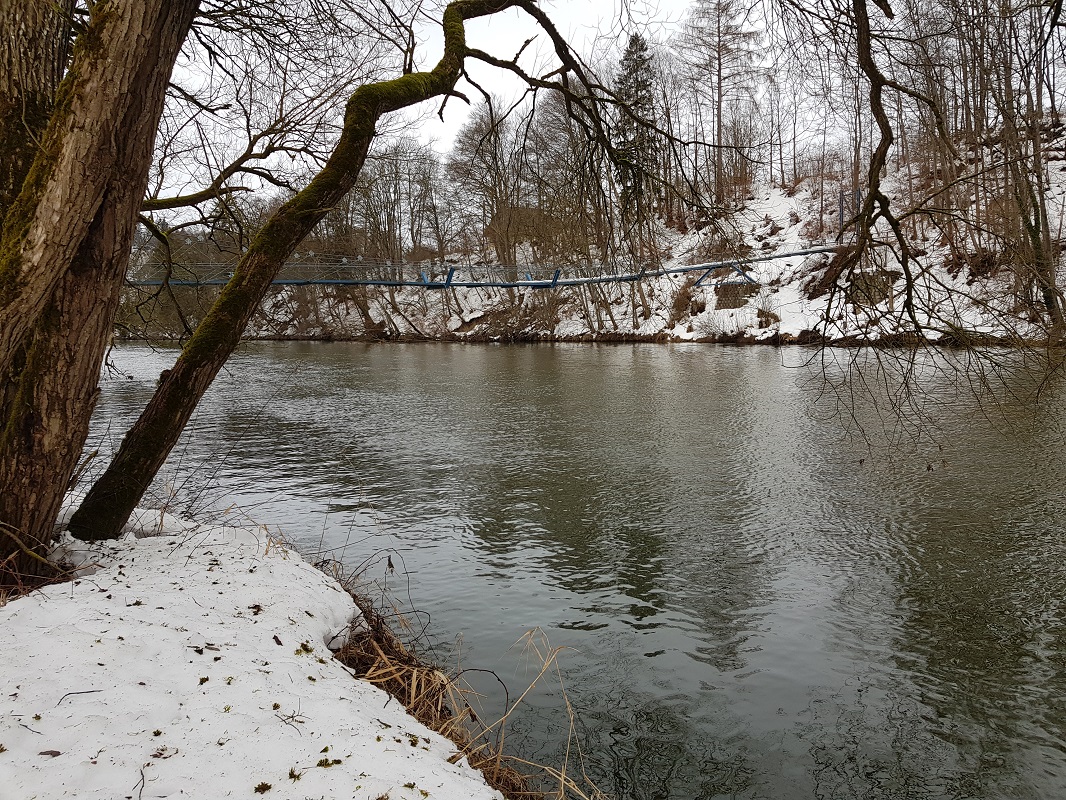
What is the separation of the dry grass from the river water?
0.11 m

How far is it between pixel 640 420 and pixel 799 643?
7.12m

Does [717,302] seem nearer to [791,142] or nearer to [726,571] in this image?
[791,142]

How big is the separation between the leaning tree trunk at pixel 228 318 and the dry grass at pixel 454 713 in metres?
1.35

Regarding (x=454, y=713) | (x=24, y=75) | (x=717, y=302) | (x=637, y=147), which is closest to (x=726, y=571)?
(x=454, y=713)

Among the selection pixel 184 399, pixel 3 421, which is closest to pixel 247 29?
pixel 184 399

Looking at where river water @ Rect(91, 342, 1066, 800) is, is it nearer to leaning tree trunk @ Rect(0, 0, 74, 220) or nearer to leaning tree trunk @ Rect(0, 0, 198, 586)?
leaning tree trunk @ Rect(0, 0, 198, 586)

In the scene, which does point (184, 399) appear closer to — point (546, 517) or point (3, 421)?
point (3, 421)

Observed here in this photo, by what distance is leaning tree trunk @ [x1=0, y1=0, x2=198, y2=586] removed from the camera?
2560mm

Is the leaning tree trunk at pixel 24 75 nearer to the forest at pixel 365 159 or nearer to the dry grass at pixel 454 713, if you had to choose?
the forest at pixel 365 159

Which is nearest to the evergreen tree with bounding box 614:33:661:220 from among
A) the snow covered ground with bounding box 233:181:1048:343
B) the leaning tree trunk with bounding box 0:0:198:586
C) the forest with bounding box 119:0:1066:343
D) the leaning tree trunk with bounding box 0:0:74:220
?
the forest with bounding box 119:0:1066:343

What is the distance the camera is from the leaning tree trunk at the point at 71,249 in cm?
256

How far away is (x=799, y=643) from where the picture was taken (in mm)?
3684

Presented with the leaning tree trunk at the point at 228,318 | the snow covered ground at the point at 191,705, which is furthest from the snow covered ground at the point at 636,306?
the snow covered ground at the point at 191,705

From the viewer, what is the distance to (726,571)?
4695mm
